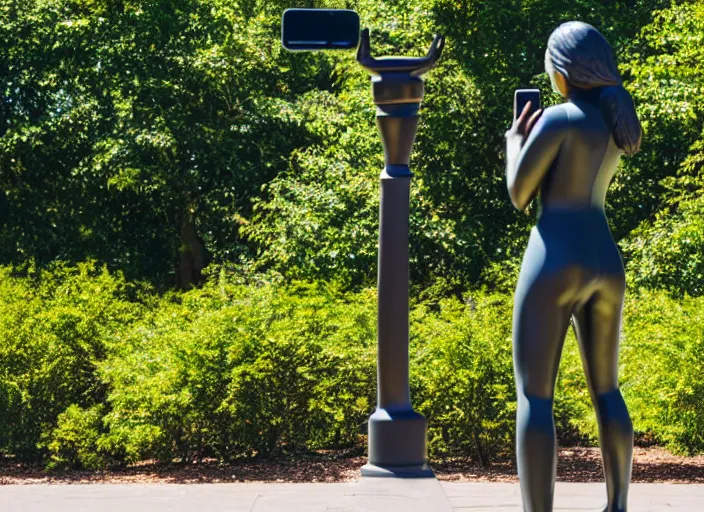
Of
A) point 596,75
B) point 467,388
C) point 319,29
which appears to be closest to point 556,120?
point 596,75

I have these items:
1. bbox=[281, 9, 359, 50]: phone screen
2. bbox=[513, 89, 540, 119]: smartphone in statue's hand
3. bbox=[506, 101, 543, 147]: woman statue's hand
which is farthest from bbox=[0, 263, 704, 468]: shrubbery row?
bbox=[506, 101, 543, 147]: woman statue's hand

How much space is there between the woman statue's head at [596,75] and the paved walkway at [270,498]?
2.47 metres

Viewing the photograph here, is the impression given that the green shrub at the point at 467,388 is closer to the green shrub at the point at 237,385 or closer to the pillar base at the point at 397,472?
the green shrub at the point at 237,385

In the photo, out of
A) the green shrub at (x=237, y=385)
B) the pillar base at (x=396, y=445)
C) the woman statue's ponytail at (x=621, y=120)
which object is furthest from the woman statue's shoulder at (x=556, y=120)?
the green shrub at (x=237, y=385)

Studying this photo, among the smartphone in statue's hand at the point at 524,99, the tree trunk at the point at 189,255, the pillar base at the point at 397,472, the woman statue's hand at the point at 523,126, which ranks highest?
the smartphone in statue's hand at the point at 524,99

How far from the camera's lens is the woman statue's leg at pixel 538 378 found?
441 cm

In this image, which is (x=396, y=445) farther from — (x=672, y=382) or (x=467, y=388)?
(x=672, y=382)

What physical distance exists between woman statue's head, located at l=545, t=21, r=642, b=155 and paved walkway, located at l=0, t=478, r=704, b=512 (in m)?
2.47

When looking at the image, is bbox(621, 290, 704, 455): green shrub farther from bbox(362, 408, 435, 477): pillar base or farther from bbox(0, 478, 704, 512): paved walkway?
bbox(362, 408, 435, 477): pillar base

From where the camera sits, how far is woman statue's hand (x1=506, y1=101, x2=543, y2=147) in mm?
4535

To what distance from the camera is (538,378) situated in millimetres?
4426

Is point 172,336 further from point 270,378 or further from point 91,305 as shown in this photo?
point 91,305

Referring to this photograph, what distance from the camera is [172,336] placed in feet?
30.8

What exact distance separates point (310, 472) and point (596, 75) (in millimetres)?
5308
